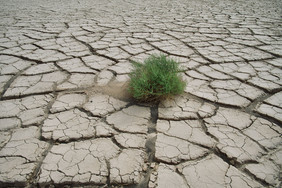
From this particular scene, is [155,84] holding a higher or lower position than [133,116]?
higher

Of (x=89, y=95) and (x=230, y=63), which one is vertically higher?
(x=230, y=63)

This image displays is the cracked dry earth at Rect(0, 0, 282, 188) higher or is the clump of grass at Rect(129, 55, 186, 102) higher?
the clump of grass at Rect(129, 55, 186, 102)

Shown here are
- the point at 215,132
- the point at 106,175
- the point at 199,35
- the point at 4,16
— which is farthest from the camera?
the point at 4,16

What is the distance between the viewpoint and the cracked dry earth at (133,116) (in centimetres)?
115

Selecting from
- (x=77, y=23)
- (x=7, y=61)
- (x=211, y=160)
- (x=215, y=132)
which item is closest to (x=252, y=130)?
(x=215, y=132)

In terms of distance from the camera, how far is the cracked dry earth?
1149 mm

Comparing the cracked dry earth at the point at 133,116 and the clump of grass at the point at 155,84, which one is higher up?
the clump of grass at the point at 155,84

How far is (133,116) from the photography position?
5.19 ft

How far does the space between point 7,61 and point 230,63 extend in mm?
2729

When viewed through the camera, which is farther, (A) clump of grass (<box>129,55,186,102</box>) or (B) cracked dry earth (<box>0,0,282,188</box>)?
(A) clump of grass (<box>129,55,186,102</box>)

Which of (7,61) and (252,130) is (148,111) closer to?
(252,130)

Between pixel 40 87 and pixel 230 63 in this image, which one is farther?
pixel 230 63

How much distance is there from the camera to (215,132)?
142 centimetres

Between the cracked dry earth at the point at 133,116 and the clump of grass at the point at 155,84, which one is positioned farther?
the clump of grass at the point at 155,84
